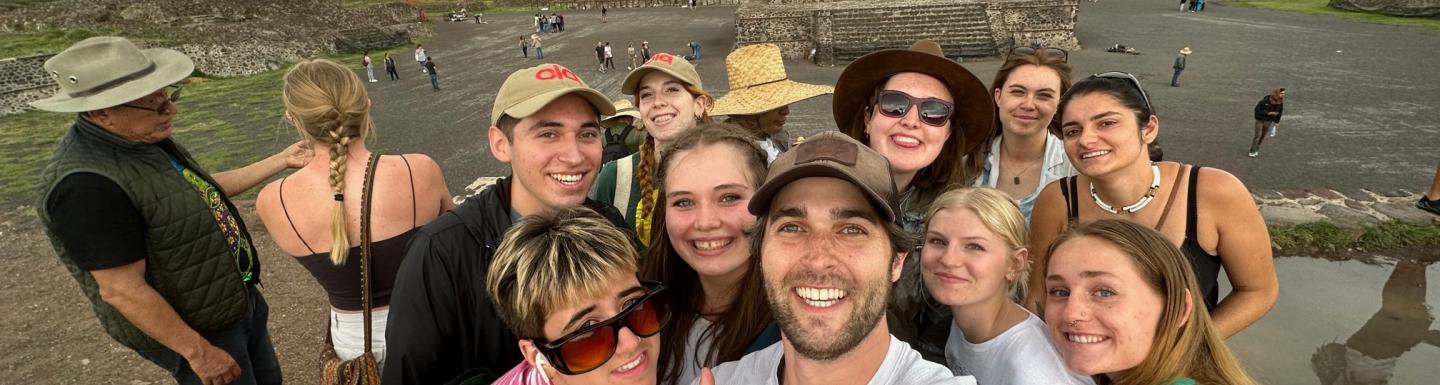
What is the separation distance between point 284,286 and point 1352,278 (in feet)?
34.5

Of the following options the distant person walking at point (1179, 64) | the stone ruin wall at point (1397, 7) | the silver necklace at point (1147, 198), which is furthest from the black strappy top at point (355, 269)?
the stone ruin wall at point (1397, 7)

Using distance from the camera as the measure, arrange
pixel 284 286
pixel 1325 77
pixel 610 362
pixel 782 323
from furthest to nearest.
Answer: pixel 1325 77 < pixel 284 286 < pixel 610 362 < pixel 782 323

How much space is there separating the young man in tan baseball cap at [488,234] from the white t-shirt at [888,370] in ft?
2.81

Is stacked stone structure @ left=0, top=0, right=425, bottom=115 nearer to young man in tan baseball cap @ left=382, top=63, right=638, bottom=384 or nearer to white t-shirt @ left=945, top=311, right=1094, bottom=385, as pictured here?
young man in tan baseball cap @ left=382, top=63, right=638, bottom=384

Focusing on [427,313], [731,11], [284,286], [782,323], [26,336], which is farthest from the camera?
[731,11]

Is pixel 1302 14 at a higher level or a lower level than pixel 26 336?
higher

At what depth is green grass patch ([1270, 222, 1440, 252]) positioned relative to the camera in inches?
255

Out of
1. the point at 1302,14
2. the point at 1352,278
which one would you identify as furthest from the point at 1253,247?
the point at 1302,14

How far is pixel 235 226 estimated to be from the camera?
337 centimetres

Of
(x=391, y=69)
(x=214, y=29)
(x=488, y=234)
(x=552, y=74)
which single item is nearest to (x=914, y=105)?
(x=552, y=74)

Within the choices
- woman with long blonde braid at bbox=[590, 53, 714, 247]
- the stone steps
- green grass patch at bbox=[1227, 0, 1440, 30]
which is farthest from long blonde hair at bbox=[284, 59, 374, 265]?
green grass patch at bbox=[1227, 0, 1440, 30]

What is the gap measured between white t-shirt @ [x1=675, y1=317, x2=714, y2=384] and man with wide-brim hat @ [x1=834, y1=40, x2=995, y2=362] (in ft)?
2.39

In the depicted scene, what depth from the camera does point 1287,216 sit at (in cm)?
711

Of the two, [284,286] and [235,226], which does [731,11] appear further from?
[235,226]
